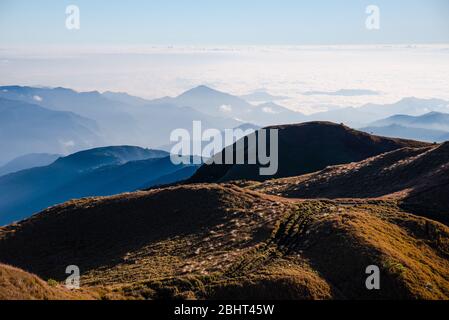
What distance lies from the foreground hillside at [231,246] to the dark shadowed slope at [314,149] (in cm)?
5670

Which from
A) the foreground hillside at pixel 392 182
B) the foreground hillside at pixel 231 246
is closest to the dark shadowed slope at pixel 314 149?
the foreground hillside at pixel 392 182

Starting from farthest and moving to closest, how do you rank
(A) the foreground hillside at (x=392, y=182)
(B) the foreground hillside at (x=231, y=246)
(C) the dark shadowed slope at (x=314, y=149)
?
(C) the dark shadowed slope at (x=314, y=149) < (A) the foreground hillside at (x=392, y=182) < (B) the foreground hillside at (x=231, y=246)

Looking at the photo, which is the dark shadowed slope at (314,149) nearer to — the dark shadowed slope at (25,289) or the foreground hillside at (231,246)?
the foreground hillside at (231,246)

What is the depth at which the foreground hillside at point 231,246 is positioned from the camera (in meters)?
36.3

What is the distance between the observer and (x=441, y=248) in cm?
4484

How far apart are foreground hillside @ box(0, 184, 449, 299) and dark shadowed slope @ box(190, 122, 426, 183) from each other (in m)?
56.7

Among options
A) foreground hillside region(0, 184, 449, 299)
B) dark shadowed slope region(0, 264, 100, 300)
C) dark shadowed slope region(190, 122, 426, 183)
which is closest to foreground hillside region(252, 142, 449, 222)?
foreground hillside region(0, 184, 449, 299)

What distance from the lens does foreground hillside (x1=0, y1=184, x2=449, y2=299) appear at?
3628 cm

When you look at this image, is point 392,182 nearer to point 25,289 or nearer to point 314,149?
point 25,289

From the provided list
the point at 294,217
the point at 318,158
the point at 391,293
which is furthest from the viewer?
the point at 318,158

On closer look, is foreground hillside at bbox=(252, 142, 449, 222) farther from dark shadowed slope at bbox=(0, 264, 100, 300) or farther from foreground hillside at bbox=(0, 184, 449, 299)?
dark shadowed slope at bbox=(0, 264, 100, 300)
